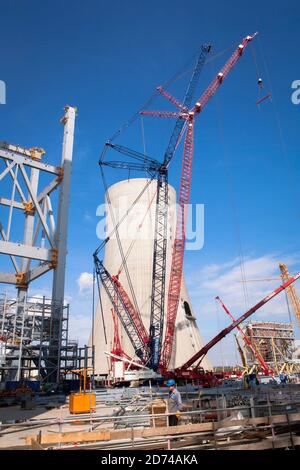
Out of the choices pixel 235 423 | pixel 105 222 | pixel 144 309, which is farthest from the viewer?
pixel 105 222

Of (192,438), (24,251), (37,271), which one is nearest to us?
(192,438)

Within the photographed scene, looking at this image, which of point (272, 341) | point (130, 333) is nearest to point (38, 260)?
point (130, 333)

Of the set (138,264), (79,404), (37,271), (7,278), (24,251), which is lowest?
(79,404)

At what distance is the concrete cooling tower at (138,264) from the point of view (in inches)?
1687

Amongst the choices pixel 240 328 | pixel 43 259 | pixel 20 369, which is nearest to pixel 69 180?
pixel 43 259

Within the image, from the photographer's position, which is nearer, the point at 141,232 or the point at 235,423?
the point at 235,423

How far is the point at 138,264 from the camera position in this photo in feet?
144

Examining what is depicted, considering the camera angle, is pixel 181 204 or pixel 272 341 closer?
pixel 181 204

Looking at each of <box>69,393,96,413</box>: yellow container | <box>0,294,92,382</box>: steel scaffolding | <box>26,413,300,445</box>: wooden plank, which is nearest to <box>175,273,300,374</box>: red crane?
<box>0,294,92,382</box>: steel scaffolding

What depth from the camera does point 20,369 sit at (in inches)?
1043

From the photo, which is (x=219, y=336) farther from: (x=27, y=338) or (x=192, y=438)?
(x=192, y=438)
